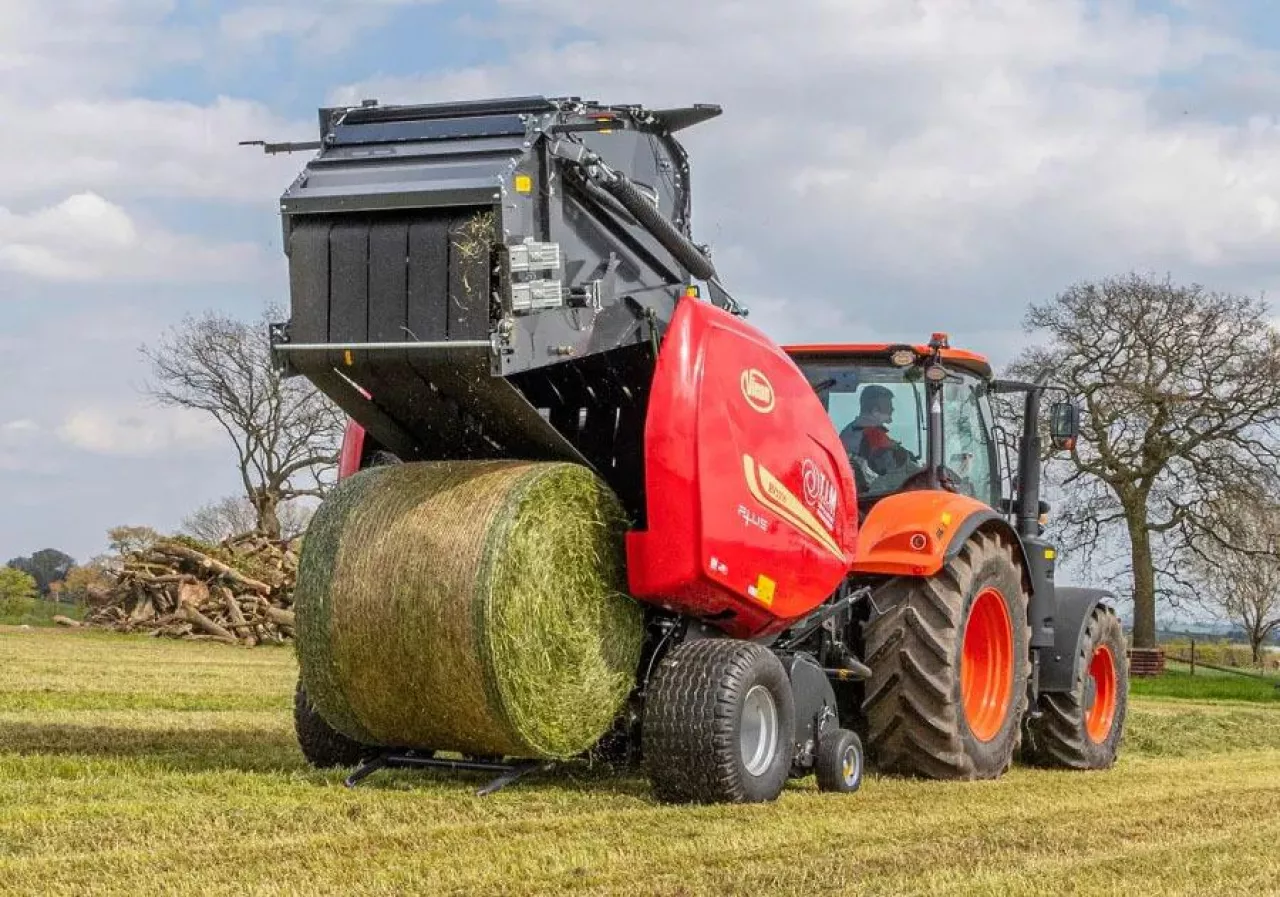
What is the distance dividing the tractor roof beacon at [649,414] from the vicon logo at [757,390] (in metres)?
0.01

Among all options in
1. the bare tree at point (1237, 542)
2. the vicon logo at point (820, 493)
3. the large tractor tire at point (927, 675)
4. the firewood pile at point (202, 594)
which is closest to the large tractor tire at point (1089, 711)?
the large tractor tire at point (927, 675)

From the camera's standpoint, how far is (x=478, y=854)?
5.39 meters

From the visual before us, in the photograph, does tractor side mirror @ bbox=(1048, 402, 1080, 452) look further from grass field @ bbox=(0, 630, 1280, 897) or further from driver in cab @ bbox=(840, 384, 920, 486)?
grass field @ bbox=(0, 630, 1280, 897)

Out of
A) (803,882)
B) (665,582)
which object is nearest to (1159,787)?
(665,582)

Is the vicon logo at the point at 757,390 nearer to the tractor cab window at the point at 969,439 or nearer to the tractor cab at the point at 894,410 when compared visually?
the tractor cab at the point at 894,410

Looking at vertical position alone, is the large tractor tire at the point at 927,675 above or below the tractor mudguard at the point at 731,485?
below

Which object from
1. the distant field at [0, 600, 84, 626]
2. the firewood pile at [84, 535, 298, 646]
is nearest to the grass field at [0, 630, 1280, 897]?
the firewood pile at [84, 535, 298, 646]

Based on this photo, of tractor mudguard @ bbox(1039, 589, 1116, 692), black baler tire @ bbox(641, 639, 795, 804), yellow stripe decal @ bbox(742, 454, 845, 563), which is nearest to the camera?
black baler tire @ bbox(641, 639, 795, 804)

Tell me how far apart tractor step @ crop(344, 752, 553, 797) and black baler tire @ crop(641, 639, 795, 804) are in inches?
20.6

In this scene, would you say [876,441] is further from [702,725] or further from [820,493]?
[702,725]

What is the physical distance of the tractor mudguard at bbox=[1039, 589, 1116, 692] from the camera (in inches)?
404

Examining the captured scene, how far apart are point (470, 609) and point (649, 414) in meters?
1.12

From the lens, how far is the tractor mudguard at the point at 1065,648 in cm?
1027

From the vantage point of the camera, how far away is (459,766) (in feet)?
24.1
